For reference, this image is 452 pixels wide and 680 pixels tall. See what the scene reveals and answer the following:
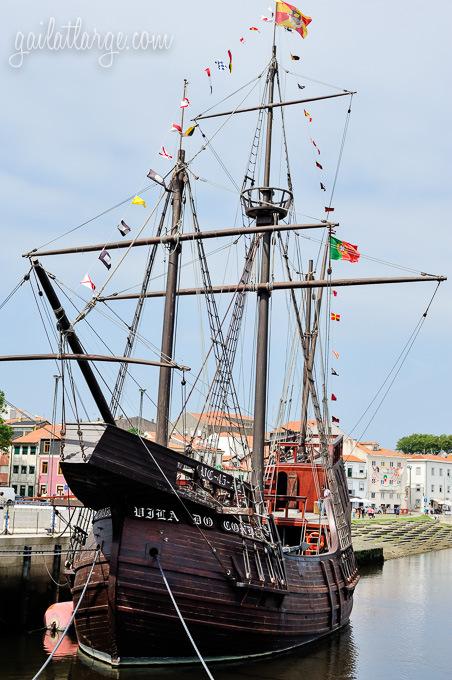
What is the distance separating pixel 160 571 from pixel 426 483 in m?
115

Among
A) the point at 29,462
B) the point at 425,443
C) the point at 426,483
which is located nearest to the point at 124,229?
the point at 29,462

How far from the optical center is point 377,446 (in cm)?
12975

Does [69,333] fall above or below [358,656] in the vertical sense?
above

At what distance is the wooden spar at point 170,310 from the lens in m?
21.4

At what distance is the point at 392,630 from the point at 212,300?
13103mm

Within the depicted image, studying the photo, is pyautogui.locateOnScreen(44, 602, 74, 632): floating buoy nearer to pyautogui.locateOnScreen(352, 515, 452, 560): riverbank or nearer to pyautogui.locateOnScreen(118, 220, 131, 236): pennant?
pyautogui.locateOnScreen(118, 220, 131, 236): pennant

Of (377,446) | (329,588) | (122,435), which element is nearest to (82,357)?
(122,435)

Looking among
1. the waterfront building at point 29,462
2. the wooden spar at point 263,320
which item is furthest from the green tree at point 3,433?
the wooden spar at point 263,320

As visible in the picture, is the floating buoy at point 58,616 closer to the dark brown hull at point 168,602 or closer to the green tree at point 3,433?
the dark brown hull at point 168,602

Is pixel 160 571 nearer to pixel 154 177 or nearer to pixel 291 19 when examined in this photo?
pixel 154 177

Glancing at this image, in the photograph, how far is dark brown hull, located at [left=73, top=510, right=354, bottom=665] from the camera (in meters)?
18.5

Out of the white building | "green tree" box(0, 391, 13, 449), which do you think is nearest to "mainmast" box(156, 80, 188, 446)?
"green tree" box(0, 391, 13, 449)

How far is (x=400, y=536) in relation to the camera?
219 feet

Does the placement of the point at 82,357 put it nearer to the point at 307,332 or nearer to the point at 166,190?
the point at 166,190
